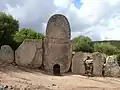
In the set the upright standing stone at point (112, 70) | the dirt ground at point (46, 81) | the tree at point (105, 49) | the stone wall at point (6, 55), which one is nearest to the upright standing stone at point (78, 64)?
the dirt ground at point (46, 81)

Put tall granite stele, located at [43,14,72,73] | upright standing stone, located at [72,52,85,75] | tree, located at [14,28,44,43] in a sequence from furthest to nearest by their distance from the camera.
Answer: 1. tree, located at [14,28,44,43]
2. upright standing stone, located at [72,52,85,75]
3. tall granite stele, located at [43,14,72,73]

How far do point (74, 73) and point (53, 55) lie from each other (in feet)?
6.44

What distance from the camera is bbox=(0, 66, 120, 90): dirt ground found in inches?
612

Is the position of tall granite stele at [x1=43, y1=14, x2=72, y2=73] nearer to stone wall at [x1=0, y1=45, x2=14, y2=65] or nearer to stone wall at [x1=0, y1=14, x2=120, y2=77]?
stone wall at [x1=0, y1=14, x2=120, y2=77]

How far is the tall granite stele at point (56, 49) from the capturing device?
20688 millimetres

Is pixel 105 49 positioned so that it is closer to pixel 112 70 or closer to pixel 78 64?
pixel 112 70

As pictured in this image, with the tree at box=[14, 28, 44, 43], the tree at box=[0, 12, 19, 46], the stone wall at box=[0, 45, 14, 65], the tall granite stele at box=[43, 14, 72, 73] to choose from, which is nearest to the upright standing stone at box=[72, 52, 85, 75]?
the tall granite stele at box=[43, 14, 72, 73]

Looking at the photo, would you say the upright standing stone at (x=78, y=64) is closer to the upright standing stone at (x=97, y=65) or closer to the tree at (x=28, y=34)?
the upright standing stone at (x=97, y=65)

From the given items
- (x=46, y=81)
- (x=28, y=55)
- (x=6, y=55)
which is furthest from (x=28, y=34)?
(x=46, y=81)

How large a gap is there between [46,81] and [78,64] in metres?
4.51

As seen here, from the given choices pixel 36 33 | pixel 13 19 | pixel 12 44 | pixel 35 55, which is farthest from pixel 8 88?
pixel 36 33

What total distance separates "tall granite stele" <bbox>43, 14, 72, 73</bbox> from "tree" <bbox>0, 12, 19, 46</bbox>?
618 centimetres

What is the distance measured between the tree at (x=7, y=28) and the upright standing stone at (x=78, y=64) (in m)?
7.53

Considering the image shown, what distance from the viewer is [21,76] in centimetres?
1766
